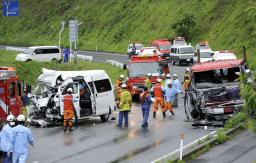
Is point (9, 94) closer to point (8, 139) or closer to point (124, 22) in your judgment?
point (8, 139)

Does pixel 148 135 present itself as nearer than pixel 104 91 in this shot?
Yes

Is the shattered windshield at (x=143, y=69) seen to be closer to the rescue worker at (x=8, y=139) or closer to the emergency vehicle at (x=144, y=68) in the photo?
the emergency vehicle at (x=144, y=68)

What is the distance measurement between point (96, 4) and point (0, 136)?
245 ft

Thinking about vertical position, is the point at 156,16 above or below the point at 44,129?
above

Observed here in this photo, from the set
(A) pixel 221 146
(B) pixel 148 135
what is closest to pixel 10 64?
(B) pixel 148 135

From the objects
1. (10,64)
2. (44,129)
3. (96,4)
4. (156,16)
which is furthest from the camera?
(96,4)

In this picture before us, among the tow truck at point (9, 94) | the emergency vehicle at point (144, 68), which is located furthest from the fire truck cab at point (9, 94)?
the emergency vehicle at point (144, 68)

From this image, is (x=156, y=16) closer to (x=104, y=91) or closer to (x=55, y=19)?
(x=55, y=19)

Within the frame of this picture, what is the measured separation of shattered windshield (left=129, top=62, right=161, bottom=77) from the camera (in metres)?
33.2

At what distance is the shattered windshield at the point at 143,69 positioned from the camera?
3317 centimetres

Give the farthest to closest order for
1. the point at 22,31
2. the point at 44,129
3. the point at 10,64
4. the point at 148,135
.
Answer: the point at 22,31
the point at 10,64
the point at 44,129
the point at 148,135

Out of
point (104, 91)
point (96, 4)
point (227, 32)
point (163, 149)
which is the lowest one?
point (163, 149)

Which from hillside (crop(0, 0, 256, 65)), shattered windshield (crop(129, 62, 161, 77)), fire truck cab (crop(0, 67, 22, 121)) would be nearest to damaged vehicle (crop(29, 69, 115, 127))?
fire truck cab (crop(0, 67, 22, 121))

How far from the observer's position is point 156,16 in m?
73.8
